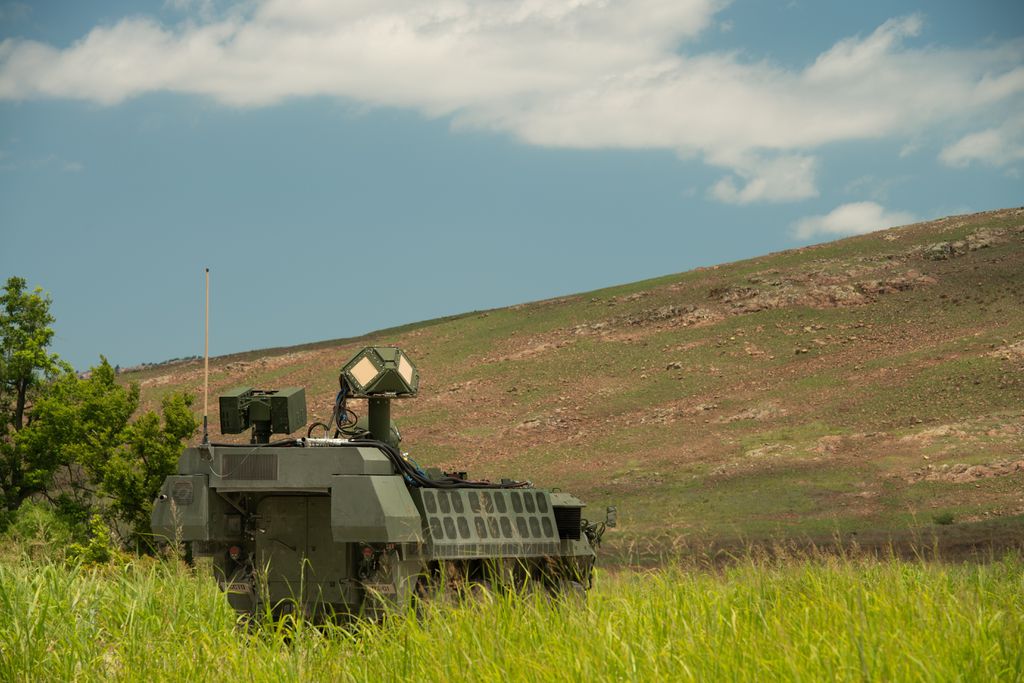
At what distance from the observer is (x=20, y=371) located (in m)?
40.4

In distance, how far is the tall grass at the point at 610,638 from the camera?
755 cm

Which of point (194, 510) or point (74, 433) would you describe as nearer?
point (194, 510)

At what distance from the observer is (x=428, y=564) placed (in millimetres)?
13812

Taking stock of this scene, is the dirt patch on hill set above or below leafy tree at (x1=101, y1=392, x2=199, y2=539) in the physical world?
below

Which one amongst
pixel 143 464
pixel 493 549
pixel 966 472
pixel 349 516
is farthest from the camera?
pixel 966 472

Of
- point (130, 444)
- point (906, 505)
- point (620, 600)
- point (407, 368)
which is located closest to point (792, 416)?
point (906, 505)

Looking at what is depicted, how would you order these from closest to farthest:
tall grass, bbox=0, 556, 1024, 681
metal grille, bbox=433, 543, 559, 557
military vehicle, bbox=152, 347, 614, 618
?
tall grass, bbox=0, 556, 1024, 681 → military vehicle, bbox=152, 347, 614, 618 → metal grille, bbox=433, 543, 559, 557

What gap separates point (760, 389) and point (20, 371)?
115ft

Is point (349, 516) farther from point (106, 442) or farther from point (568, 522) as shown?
point (106, 442)

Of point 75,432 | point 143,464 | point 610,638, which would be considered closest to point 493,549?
point 610,638

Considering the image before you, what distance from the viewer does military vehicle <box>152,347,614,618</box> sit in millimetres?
13023

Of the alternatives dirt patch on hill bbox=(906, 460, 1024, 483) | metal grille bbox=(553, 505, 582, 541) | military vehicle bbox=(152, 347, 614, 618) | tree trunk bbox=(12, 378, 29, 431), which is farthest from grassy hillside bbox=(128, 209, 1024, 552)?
tree trunk bbox=(12, 378, 29, 431)

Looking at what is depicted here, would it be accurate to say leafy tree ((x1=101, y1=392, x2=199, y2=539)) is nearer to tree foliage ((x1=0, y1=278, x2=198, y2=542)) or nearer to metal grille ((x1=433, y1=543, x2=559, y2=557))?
tree foliage ((x1=0, y1=278, x2=198, y2=542))

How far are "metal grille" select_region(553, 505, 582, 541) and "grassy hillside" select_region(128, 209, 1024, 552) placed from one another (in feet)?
58.7
